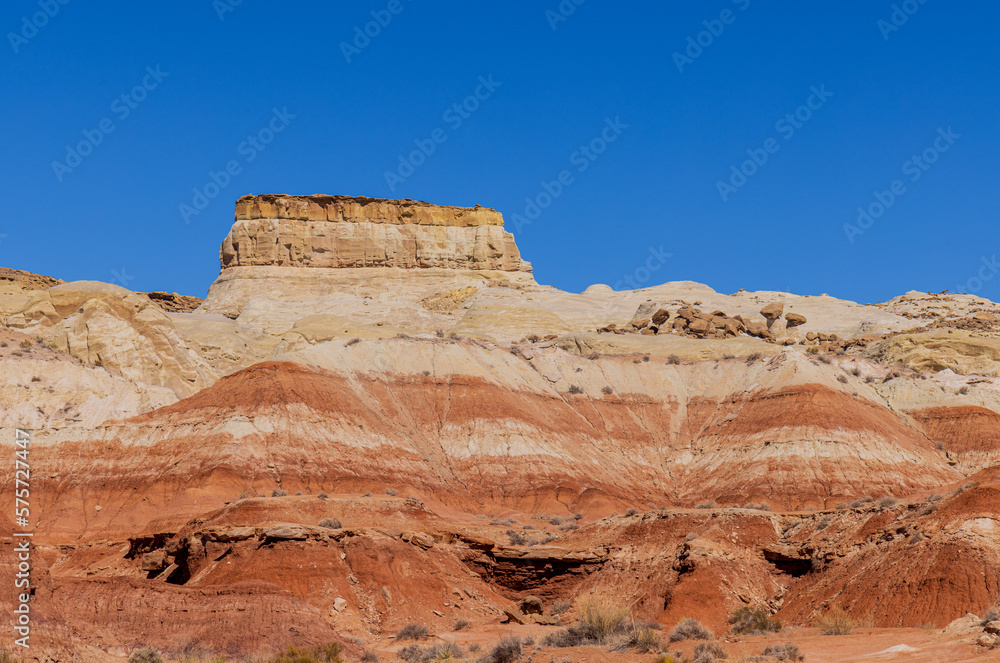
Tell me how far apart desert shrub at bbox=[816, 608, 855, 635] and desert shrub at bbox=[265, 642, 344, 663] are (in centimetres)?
1074

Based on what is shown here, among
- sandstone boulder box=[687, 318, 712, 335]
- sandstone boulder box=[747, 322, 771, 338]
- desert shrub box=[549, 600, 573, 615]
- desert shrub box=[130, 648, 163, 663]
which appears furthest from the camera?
sandstone boulder box=[747, 322, 771, 338]

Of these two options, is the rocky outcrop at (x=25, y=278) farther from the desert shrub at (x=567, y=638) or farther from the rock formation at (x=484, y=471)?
the desert shrub at (x=567, y=638)

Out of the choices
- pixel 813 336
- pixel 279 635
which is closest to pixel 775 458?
pixel 279 635

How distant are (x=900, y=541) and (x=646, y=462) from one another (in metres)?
30.0

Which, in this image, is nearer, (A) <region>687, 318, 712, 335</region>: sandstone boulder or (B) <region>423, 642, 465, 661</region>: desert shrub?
(B) <region>423, 642, 465, 661</region>: desert shrub

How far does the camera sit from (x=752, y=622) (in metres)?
30.2

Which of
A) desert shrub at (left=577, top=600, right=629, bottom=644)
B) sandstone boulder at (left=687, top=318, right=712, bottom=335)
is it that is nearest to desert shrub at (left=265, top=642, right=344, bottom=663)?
desert shrub at (left=577, top=600, right=629, bottom=644)

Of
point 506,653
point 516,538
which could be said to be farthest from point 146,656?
point 516,538

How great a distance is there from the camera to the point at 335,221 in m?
128

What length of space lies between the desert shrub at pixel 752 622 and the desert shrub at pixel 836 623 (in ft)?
3.86

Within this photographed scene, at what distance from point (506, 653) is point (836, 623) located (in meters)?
7.76

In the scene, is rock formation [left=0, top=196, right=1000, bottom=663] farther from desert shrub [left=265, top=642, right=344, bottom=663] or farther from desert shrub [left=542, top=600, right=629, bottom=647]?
desert shrub [left=542, top=600, right=629, bottom=647]

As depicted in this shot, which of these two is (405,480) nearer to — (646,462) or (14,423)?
(646,462)

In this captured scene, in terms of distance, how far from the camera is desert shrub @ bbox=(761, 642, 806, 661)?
23.0 meters
